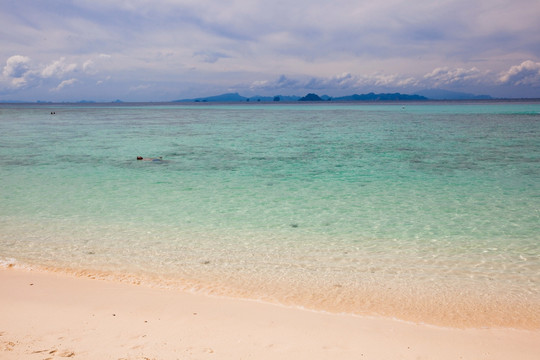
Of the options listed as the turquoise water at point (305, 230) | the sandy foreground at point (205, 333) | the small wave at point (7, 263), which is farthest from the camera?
the small wave at point (7, 263)

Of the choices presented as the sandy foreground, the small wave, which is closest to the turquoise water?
the small wave

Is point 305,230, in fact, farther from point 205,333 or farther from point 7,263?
point 7,263

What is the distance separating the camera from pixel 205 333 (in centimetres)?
424

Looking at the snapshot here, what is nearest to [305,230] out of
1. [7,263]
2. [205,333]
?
[205,333]

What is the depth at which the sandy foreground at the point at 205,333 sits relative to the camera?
3834mm

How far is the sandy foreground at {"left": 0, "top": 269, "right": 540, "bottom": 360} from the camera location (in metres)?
3.83

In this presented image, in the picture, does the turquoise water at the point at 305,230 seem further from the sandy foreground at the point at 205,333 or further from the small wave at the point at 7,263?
the sandy foreground at the point at 205,333

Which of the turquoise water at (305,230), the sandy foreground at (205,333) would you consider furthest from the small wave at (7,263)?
the sandy foreground at (205,333)

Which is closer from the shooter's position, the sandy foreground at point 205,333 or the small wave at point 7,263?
the sandy foreground at point 205,333

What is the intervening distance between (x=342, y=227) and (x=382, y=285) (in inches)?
114

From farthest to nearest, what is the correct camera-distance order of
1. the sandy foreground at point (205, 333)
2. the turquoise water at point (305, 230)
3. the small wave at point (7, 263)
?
the small wave at point (7, 263)
the turquoise water at point (305, 230)
the sandy foreground at point (205, 333)

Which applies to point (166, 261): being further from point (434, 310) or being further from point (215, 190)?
point (215, 190)

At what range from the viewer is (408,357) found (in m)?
3.85

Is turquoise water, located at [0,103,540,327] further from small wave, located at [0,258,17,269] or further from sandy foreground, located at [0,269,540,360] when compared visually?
sandy foreground, located at [0,269,540,360]
